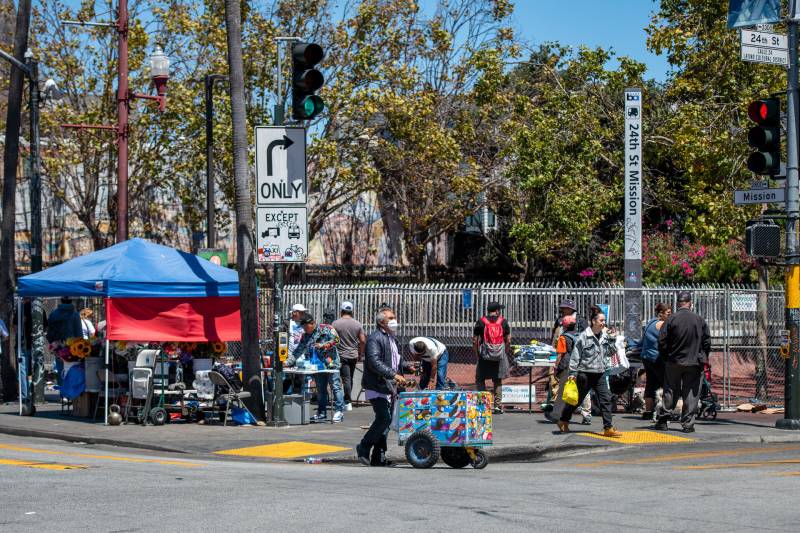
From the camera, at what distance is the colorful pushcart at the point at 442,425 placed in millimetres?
12859

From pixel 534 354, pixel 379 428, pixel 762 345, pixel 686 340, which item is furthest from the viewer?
pixel 762 345

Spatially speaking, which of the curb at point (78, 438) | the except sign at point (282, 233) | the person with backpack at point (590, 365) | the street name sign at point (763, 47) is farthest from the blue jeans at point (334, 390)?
the street name sign at point (763, 47)

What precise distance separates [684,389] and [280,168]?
6.76m

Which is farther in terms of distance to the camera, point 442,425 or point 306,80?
point 306,80

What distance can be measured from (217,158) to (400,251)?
12734 millimetres

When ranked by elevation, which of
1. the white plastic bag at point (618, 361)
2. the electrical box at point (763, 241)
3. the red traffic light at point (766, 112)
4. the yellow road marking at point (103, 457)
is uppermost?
the red traffic light at point (766, 112)

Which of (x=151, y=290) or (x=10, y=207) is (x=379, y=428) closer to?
(x=151, y=290)

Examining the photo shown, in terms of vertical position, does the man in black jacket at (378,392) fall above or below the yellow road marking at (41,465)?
above

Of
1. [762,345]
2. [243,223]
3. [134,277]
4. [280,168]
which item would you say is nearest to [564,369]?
[280,168]

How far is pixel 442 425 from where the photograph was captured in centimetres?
1292

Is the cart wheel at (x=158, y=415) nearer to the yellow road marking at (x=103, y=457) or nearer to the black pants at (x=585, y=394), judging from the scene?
the yellow road marking at (x=103, y=457)

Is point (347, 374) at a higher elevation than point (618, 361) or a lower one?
lower

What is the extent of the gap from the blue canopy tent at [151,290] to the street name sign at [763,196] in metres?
8.15

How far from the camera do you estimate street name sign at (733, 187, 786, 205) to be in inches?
679
